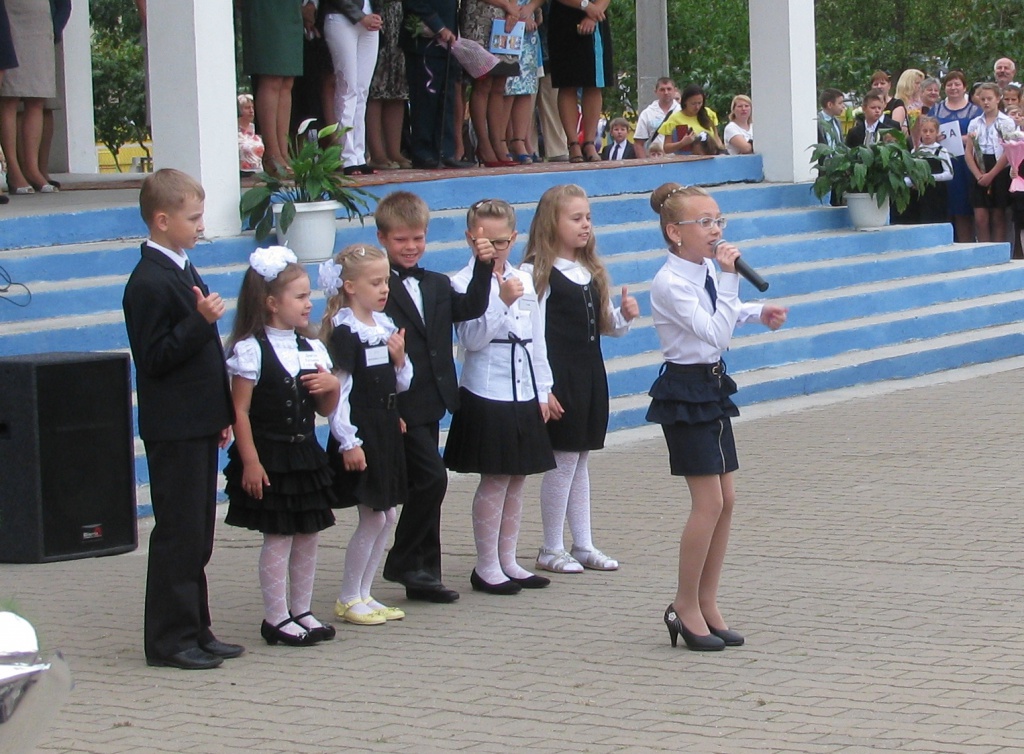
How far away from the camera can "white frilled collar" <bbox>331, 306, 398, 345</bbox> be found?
633 centimetres

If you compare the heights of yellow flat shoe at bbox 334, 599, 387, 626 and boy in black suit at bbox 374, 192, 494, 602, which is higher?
boy in black suit at bbox 374, 192, 494, 602

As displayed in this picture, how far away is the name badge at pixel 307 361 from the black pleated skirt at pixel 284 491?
257 millimetres

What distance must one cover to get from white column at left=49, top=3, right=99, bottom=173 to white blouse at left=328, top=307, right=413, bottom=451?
34.1ft

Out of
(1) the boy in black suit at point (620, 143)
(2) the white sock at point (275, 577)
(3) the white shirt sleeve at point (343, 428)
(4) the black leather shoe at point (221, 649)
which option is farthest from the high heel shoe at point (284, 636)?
(1) the boy in black suit at point (620, 143)

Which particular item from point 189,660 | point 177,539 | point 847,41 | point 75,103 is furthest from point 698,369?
point 847,41

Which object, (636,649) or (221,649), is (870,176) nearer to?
(636,649)

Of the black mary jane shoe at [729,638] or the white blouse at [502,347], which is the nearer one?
the black mary jane shoe at [729,638]

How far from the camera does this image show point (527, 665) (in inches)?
227

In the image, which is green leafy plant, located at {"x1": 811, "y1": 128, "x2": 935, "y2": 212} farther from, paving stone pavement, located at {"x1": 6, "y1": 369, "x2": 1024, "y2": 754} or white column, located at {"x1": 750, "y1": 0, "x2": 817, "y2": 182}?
paving stone pavement, located at {"x1": 6, "y1": 369, "x2": 1024, "y2": 754}

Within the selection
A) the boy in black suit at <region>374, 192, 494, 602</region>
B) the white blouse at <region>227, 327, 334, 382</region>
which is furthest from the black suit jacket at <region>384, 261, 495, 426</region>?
the white blouse at <region>227, 327, 334, 382</region>

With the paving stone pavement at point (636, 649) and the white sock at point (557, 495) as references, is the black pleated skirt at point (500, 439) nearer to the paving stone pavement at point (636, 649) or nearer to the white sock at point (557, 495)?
the white sock at point (557, 495)

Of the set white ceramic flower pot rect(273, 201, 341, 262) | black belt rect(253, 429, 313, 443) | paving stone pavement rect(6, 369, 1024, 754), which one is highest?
white ceramic flower pot rect(273, 201, 341, 262)

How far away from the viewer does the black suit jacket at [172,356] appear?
5668 millimetres

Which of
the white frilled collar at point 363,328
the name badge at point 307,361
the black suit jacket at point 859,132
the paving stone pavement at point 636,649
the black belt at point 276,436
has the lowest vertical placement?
the paving stone pavement at point 636,649
